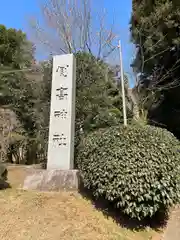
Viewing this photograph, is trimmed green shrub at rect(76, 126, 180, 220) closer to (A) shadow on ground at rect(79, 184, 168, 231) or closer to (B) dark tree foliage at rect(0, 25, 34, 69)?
(A) shadow on ground at rect(79, 184, 168, 231)

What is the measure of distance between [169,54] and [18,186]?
30.8 feet

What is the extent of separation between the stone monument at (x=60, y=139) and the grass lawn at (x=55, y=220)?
0.30 meters

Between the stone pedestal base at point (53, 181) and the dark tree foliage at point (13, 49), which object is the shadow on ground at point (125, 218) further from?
the dark tree foliage at point (13, 49)

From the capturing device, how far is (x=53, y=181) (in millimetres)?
4793

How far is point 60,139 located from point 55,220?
2.00 metres

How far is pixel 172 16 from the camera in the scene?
32.1 ft

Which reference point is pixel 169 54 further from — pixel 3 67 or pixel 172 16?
pixel 3 67

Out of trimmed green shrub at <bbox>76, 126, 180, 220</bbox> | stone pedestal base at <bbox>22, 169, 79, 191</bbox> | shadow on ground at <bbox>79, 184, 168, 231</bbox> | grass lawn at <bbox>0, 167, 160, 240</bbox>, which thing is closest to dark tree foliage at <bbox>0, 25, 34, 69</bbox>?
stone pedestal base at <bbox>22, 169, 79, 191</bbox>

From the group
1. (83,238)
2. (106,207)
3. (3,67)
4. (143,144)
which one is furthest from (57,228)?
(3,67)

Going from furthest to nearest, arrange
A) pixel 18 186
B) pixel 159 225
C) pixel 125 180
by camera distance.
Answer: pixel 18 186, pixel 159 225, pixel 125 180

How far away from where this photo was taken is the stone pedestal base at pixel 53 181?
473cm

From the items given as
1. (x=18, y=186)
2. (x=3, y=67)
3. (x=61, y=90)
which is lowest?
(x=18, y=186)

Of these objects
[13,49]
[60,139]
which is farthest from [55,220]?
[13,49]

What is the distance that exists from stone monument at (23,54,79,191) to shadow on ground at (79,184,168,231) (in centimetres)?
55
